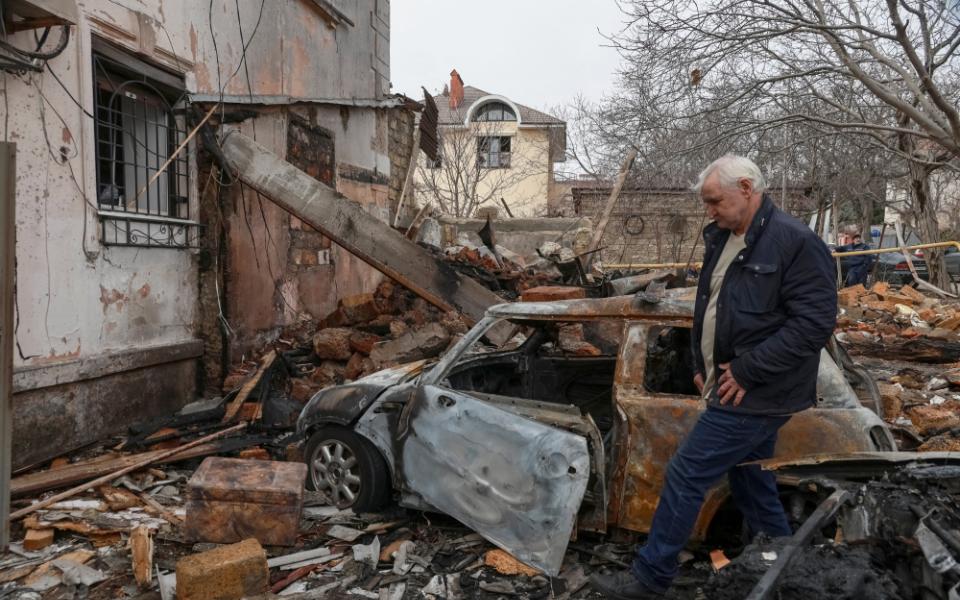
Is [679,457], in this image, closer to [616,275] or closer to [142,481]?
[142,481]

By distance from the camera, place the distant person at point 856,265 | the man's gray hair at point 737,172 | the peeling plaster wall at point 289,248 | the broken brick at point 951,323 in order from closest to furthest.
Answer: the man's gray hair at point 737,172 < the peeling plaster wall at point 289,248 < the broken brick at point 951,323 < the distant person at point 856,265

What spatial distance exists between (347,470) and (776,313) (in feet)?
9.59

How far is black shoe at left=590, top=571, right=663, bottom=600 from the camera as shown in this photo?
3.21 metres

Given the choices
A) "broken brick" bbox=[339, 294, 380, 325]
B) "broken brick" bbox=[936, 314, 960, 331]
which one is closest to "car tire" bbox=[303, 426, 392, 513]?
"broken brick" bbox=[339, 294, 380, 325]

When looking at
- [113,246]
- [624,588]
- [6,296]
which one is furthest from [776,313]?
[113,246]

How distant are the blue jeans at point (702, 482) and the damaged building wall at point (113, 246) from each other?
185 inches

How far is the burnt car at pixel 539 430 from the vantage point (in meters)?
3.65

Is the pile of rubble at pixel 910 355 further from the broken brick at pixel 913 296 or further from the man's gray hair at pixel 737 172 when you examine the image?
the man's gray hair at pixel 737 172

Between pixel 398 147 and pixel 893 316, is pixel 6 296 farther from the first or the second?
pixel 893 316

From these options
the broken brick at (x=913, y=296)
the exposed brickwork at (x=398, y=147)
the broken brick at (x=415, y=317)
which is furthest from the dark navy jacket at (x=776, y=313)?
the broken brick at (x=913, y=296)

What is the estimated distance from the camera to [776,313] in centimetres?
302

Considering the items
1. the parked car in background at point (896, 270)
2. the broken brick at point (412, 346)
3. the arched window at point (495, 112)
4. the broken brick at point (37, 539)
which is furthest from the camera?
the arched window at point (495, 112)

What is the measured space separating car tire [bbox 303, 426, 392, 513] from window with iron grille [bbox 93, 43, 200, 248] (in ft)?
9.79

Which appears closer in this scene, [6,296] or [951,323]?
[6,296]
